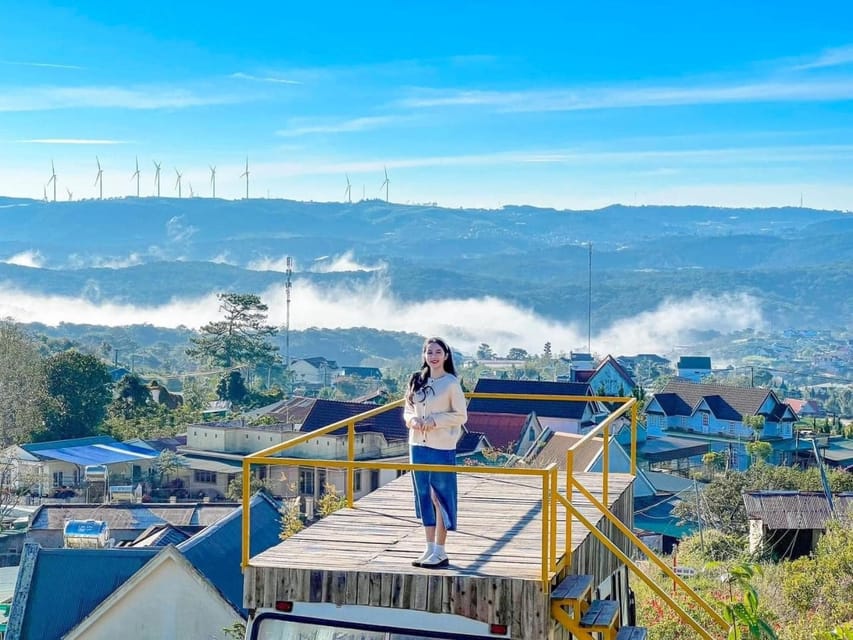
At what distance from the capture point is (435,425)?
10.1 meters

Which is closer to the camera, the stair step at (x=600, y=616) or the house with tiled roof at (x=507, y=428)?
the stair step at (x=600, y=616)

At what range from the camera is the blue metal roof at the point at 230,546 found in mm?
21419

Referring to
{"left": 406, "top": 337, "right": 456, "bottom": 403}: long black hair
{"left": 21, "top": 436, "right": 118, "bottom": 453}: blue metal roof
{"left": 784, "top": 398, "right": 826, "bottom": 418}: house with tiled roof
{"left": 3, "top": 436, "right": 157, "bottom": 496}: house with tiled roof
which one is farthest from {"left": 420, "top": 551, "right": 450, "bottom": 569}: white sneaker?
{"left": 784, "top": 398, "right": 826, "bottom": 418}: house with tiled roof

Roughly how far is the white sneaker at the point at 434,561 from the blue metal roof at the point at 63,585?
44.6 feet

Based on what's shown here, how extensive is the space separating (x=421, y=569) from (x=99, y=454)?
55.9 metres

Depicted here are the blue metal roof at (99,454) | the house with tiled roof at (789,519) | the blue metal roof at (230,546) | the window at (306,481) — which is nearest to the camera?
the blue metal roof at (230,546)

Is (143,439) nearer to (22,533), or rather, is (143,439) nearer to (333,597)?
(22,533)

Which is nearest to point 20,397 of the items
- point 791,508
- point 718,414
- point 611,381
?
point 718,414

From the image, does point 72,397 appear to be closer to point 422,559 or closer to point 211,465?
point 211,465

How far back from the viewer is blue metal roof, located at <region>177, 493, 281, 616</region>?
2142cm

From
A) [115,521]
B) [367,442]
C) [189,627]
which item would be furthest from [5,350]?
[189,627]

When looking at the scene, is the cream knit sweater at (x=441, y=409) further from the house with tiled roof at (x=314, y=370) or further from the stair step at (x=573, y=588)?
the house with tiled roof at (x=314, y=370)

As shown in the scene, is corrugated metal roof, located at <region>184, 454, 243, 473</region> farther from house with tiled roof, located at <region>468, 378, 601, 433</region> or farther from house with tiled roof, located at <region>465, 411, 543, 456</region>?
house with tiled roof, located at <region>468, 378, 601, 433</region>

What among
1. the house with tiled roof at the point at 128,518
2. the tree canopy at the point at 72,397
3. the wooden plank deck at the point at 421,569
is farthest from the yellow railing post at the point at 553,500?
the tree canopy at the point at 72,397
